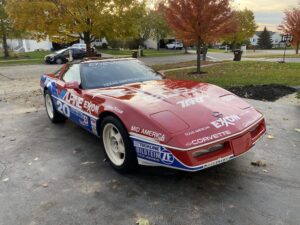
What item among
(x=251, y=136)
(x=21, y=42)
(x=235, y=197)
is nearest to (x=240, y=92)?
(x=251, y=136)

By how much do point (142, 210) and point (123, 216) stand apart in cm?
20

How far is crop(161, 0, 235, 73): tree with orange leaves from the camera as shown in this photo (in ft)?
38.9

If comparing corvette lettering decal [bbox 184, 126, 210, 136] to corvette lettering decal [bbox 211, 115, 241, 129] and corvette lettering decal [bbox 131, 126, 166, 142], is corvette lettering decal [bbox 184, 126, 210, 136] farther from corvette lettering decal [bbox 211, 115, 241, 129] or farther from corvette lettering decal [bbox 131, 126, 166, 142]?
corvette lettering decal [bbox 131, 126, 166, 142]

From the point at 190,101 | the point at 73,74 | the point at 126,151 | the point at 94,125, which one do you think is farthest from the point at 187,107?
the point at 73,74

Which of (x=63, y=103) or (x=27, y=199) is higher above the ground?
(x=63, y=103)

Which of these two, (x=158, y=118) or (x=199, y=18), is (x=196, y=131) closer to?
(x=158, y=118)

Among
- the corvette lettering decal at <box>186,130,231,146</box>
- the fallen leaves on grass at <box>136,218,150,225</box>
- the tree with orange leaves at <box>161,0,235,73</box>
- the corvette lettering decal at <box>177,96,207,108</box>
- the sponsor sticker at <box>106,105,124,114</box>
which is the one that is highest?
the tree with orange leaves at <box>161,0,235,73</box>

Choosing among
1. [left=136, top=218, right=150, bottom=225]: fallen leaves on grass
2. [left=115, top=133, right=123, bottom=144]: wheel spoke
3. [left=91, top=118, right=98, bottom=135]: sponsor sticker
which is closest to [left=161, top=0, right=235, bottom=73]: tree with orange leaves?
[left=91, top=118, right=98, bottom=135]: sponsor sticker

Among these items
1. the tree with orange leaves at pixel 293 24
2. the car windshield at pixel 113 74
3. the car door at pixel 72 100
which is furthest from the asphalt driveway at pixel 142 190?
the tree with orange leaves at pixel 293 24

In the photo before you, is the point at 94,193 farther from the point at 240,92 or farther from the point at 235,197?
the point at 240,92

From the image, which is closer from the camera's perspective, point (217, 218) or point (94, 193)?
point (217, 218)

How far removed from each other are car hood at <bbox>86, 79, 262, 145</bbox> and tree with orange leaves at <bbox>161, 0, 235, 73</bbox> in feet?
28.1

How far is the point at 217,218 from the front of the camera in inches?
107

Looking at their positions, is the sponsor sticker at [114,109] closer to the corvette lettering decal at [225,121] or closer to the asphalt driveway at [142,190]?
the asphalt driveway at [142,190]
